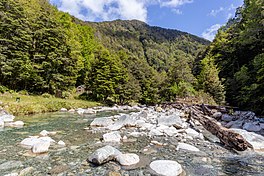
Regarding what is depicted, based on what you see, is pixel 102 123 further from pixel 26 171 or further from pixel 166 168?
pixel 166 168

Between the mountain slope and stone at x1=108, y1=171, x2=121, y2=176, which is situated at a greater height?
the mountain slope

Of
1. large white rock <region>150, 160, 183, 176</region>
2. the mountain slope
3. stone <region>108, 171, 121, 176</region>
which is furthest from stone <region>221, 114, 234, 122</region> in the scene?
the mountain slope

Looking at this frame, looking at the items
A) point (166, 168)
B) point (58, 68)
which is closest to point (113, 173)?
point (166, 168)

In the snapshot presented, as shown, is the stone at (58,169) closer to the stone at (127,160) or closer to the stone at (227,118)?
the stone at (127,160)

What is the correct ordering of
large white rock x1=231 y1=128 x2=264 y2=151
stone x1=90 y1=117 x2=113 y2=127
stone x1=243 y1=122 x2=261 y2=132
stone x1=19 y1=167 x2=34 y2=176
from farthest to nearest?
1. stone x1=90 y1=117 x2=113 y2=127
2. stone x1=243 y1=122 x2=261 y2=132
3. large white rock x1=231 y1=128 x2=264 y2=151
4. stone x1=19 y1=167 x2=34 y2=176

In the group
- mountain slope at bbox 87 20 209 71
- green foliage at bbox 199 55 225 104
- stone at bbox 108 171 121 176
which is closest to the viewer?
stone at bbox 108 171 121 176

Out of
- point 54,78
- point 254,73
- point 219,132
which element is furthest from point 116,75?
point 219,132

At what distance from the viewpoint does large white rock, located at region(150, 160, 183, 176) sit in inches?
181

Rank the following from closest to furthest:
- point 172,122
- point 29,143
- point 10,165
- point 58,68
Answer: point 10,165 < point 29,143 < point 172,122 < point 58,68

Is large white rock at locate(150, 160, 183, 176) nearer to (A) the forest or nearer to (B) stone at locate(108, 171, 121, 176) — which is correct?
(B) stone at locate(108, 171, 121, 176)

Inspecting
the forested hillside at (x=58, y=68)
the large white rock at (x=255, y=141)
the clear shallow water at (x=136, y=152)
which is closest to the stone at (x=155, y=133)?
the clear shallow water at (x=136, y=152)

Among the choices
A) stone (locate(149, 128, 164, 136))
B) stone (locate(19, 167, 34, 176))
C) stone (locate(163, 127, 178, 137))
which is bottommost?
stone (locate(19, 167, 34, 176))

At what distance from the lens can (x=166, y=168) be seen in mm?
4734

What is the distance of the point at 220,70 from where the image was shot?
31375mm
